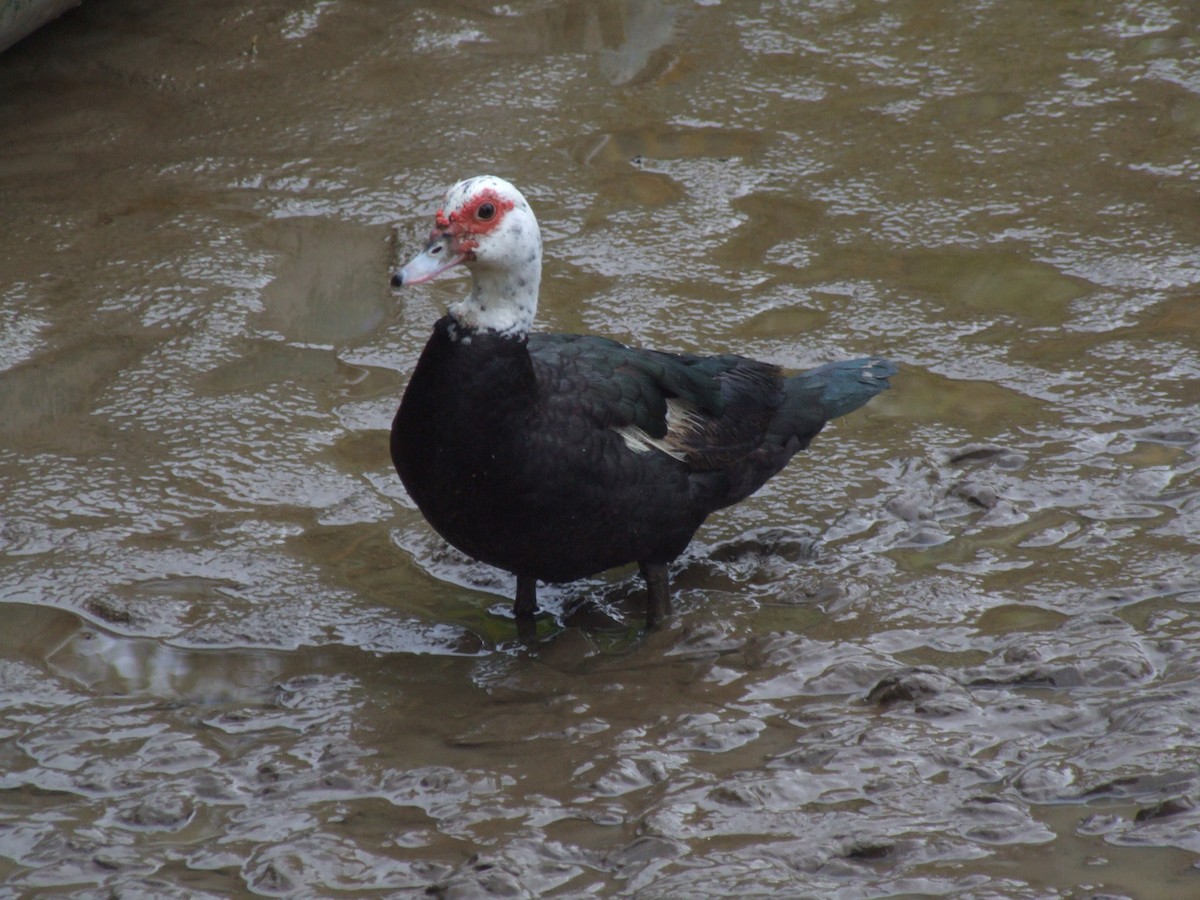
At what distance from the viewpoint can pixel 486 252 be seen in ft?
11.8

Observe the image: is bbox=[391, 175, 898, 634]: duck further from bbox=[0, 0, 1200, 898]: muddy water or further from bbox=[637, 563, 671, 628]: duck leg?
bbox=[0, 0, 1200, 898]: muddy water

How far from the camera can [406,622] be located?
156 inches

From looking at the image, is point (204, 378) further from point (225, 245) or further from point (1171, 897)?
point (1171, 897)

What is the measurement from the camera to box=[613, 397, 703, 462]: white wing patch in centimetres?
388

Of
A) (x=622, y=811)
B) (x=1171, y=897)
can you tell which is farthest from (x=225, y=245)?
(x=1171, y=897)

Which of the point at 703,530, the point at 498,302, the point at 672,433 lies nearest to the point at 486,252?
the point at 498,302

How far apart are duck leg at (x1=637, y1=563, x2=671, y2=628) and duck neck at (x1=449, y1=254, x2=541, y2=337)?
2.53ft

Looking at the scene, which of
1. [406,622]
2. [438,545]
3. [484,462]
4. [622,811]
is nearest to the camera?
[622,811]

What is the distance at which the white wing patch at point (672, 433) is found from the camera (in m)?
3.88

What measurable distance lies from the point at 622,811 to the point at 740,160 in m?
3.51

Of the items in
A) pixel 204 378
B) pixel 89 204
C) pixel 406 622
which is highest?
pixel 89 204

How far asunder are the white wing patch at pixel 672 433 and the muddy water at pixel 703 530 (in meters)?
0.43

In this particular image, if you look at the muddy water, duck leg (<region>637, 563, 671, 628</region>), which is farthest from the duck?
the muddy water

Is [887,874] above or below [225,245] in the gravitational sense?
below
